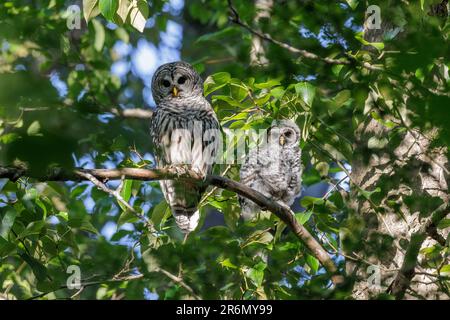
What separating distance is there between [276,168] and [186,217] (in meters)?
0.95

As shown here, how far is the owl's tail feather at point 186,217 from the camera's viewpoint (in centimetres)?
352

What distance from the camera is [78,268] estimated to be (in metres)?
3.02

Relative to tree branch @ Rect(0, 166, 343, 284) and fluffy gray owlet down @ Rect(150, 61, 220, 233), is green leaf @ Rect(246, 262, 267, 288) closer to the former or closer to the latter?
tree branch @ Rect(0, 166, 343, 284)

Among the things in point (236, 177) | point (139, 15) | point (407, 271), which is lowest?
point (407, 271)

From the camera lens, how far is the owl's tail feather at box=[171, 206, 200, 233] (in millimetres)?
3523

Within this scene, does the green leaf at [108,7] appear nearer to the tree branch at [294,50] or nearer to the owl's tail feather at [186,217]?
the tree branch at [294,50]

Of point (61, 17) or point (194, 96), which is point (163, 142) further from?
point (61, 17)

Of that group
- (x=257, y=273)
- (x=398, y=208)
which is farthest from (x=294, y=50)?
(x=257, y=273)

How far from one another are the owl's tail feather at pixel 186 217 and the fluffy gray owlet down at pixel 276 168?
0.67m

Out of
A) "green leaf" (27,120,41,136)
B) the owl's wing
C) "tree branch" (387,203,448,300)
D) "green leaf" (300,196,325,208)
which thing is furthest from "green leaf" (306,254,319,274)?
"green leaf" (27,120,41,136)

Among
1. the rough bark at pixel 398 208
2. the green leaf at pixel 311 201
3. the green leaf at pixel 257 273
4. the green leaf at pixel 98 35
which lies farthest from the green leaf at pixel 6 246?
the green leaf at pixel 98 35

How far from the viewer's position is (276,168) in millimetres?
4309

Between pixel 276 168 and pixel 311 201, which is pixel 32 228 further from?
pixel 276 168

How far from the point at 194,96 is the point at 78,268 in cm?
147
